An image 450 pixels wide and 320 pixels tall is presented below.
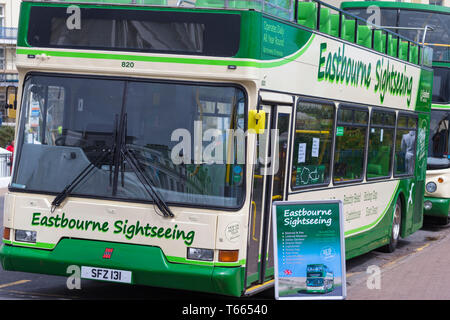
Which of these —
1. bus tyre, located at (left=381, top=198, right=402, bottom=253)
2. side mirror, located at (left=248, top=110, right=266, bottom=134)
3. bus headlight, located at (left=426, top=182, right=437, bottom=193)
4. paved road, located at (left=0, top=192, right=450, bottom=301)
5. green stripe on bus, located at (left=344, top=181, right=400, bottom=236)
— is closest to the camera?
side mirror, located at (left=248, top=110, right=266, bottom=134)

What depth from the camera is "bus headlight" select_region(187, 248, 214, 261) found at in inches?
328

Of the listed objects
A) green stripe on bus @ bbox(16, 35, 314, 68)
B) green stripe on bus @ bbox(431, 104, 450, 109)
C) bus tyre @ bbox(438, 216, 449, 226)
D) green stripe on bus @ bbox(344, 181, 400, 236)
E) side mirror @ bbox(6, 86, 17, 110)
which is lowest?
bus tyre @ bbox(438, 216, 449, 226)

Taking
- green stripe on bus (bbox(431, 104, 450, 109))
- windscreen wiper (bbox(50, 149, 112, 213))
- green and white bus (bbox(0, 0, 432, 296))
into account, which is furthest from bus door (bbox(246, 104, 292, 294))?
green stripe on bus (bbox(431, 104, 450, 109))

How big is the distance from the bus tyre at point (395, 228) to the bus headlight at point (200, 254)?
6968mm

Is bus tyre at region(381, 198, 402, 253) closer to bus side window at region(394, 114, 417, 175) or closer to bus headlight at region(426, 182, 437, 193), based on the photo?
bus side window at region(394, 114, 417, 175)

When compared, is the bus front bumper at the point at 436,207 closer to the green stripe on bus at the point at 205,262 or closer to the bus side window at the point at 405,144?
the bus side window at the point at 405,144

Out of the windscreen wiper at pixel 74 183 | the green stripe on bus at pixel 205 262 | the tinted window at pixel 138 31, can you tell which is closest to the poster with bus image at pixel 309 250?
the green stripe on bus at pixel 205 262

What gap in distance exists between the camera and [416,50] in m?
15.5

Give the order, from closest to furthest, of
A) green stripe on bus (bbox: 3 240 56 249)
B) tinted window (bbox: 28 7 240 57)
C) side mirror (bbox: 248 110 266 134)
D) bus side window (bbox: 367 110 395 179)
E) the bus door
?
side mirror (bbox: 248 110 266 134), tinted window (bbox: 28 7 240 57), green stripe on bus (bbox: 3 240 56 249), the bus door, bus side window (bbox: 367 110 395 179)

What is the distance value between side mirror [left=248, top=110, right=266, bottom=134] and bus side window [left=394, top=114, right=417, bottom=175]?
6.38 meters

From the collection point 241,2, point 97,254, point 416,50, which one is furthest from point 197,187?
point 416,50

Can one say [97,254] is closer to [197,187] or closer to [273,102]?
[197,187]

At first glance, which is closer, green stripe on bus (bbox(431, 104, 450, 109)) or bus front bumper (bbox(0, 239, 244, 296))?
bus front bumper (bbox(0, 239, 244, 296))
